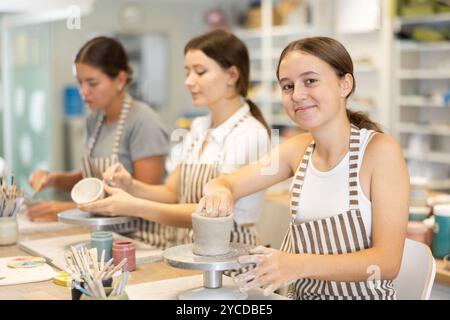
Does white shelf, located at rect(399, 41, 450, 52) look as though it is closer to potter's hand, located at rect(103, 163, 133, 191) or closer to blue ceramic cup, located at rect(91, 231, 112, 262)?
potter's hand, located at rect(103, 163, 133, 191)

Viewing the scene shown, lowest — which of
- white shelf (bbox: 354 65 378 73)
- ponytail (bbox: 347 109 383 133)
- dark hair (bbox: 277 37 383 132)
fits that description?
ponytail (bbox: 347 109 383 133)

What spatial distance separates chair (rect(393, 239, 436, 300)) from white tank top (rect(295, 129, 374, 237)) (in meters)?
0.19

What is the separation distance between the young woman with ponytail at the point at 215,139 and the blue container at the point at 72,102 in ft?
14.0

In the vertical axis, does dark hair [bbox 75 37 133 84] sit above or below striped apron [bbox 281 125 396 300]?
above

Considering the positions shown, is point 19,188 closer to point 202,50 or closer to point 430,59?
point 202,50

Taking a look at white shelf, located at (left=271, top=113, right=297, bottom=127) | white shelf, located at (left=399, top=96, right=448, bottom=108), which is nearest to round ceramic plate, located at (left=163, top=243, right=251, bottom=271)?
white shelf, located at (left=399, top=96, right=448, bottom=108)

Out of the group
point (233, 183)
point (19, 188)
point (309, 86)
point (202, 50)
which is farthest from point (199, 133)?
point (309, 86)

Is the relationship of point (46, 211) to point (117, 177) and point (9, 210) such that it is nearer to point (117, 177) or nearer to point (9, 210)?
point (9, 210)

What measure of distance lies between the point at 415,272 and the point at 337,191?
307 millimetres

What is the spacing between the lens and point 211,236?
1.48 m

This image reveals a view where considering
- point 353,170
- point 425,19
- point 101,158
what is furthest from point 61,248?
point 425,19

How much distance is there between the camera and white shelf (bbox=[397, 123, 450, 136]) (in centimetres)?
545
